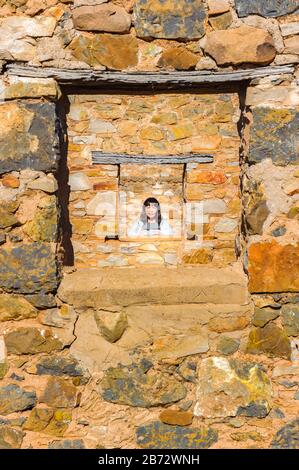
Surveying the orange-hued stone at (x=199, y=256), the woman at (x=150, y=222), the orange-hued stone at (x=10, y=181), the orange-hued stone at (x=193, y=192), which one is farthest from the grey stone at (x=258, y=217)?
the woman at (x=150, y=222)

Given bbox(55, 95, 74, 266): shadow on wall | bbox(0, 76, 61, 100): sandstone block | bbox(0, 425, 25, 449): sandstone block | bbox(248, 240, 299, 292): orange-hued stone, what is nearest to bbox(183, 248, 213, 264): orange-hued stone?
bbox(248, 240, 299, 292): orange-hued stone

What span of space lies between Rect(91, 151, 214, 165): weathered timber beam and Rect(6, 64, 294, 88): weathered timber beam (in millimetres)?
1017

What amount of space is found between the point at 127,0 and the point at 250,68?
32.9 inches

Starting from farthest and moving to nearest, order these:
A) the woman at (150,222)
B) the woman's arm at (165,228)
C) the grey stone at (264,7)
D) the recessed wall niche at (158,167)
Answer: the woman at (150,222) < the woman's arm at (165,228) < the recessed wall niche at (158,167) < the grey stone at (264,7)

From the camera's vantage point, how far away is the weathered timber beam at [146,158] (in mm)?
3628

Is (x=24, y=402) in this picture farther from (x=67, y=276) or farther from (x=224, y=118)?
(x=224, y=118)

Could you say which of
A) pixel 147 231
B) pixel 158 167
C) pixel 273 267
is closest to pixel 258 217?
pixel 273 267

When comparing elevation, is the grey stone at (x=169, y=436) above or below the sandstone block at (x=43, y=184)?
below

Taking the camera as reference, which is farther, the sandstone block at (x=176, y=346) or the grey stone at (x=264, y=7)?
the sandstone block at (x=176, y=346)

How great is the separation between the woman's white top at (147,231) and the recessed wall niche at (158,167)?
0.53ft

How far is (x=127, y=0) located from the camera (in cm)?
252

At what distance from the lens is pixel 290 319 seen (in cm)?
262

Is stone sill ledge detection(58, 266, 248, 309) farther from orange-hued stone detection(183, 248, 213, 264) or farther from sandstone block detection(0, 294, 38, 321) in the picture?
orange-hued stone detection(183, 248, 213, 264)

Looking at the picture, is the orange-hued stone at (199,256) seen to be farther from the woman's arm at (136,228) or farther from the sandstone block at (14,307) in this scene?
the sandstone block at (14,307)
